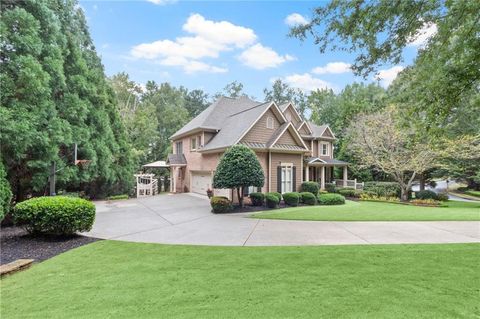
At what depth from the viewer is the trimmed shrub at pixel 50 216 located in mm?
8000

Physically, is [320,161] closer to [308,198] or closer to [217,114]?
[308,198]

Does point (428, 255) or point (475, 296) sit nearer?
point (475, 296)

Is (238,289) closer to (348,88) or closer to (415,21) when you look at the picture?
(415,21)

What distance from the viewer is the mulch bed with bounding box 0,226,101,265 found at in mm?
6707

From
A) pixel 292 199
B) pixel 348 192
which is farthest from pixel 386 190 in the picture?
pixel 292 199

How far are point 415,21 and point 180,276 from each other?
678cm

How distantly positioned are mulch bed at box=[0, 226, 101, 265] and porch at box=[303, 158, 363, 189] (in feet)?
69.4

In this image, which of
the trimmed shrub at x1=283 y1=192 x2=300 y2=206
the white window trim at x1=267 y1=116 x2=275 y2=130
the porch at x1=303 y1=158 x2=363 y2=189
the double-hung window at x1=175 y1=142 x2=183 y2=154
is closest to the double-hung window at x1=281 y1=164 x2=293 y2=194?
the trimmed shrub at x1=283 y1=192 x2=300 y2=206

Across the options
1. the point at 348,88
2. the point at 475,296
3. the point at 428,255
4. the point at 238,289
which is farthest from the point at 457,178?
the point at 238,289

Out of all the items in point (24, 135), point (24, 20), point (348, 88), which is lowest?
point (24, 135)

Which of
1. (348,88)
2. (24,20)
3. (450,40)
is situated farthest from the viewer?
(348,88)

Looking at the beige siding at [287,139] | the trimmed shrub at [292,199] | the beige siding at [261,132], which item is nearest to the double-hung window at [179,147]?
the beige siding at [261,132]

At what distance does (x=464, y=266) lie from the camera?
5523mm

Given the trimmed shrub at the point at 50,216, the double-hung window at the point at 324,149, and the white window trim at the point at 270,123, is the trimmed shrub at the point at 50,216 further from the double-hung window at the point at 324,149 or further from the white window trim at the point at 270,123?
the double-hung window at the point at 324,149
